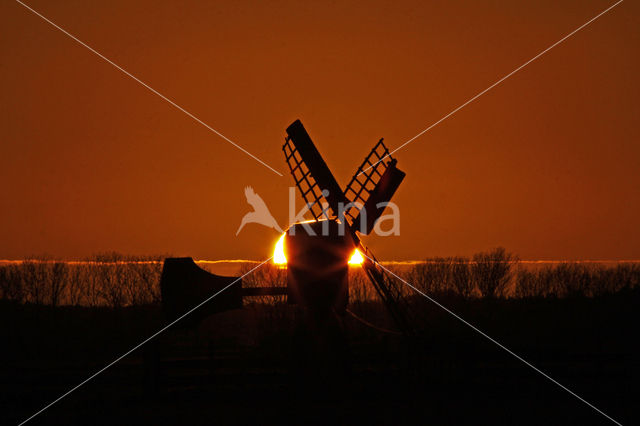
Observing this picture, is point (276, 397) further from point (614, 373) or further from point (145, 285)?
point (145, 285)

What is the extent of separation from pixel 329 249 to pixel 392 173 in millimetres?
3185

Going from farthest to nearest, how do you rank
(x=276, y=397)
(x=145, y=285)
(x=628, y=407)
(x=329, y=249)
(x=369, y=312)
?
(x=145, y=285) < (x=369, y=312) < (x=329, y=249) < (x=276, y=397) < (x=628, y=407)

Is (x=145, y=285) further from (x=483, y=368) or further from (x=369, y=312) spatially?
(x=483, y=368)

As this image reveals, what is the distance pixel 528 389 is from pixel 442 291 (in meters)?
45.4

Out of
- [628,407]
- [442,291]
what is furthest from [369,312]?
[628,407]

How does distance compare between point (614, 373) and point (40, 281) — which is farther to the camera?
point (40, 281)

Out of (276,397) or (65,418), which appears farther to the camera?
(276,397)

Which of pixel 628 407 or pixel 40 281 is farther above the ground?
pixel 40 281

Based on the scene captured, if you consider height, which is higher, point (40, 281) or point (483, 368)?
point (40, 281)

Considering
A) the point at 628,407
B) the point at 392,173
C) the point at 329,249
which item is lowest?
the point at 628,407

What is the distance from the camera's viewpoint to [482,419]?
16438mm

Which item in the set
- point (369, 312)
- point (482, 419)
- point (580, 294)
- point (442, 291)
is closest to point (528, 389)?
point (482, 419)

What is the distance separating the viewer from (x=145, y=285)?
62.8m

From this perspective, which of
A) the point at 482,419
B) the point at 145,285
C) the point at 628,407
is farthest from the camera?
the point at 145,285
